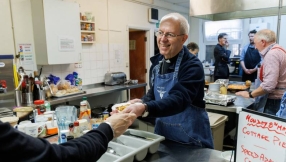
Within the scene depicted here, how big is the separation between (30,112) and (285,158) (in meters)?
1.88

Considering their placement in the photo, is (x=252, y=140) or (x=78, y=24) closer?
(x=252, y=140)

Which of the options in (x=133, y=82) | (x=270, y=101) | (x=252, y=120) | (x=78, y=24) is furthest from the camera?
(x=133, y=82)

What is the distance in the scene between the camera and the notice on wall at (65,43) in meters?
3.46

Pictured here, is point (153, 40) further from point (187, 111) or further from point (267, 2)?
point (187, 111)

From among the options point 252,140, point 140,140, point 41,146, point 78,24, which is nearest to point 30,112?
point 140,140

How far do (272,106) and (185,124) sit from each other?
1.68 m

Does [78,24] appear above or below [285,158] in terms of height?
above

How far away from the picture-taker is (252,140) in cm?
93

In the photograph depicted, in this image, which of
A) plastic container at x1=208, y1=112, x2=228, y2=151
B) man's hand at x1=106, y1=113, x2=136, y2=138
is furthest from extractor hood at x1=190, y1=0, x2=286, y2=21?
man's hand at x1=106, y1=113, x2=136, y2=138

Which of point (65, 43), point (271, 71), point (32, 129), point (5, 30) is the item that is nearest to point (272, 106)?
point (271, 71)

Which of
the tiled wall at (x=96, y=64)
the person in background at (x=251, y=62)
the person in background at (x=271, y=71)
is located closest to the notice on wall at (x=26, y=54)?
the tiled wall at (x=96, y=64)

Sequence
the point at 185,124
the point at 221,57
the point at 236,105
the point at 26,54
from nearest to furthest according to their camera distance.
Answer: the point at 185,124, the point at 236,105, the point at 26,54, the point at 221,57

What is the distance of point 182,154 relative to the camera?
1354 millimetres

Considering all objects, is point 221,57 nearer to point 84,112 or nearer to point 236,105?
point 236,105
